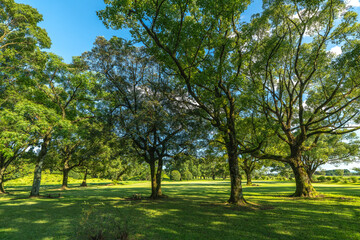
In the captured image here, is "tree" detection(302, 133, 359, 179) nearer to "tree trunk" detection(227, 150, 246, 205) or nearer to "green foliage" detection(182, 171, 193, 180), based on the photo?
"tree trunk" detection(227, 150, 246, 205)

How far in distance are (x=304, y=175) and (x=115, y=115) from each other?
65.0 ft

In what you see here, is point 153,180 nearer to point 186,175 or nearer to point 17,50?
point 17,50

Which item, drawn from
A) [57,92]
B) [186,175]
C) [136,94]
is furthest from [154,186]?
[186,175]

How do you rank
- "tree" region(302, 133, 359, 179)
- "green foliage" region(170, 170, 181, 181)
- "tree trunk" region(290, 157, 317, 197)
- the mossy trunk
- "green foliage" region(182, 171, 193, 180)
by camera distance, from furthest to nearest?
"green foliage" region(182, 171, 193, 180)
"green foliage" region(170, 170, 181, 181)
"tree" region(302, 133, 359, 179)
the mossy trunk
"tree trunk" region(290, 157, 317, 197)

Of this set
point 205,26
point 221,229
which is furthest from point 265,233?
point 205,26

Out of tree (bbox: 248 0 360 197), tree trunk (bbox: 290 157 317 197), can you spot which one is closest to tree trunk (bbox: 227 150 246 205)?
tree (bbox: 248 0 360 197)

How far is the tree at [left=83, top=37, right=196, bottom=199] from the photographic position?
1477 centimetres

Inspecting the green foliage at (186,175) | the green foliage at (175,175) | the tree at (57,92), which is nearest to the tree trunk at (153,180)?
the tree at (57,92)

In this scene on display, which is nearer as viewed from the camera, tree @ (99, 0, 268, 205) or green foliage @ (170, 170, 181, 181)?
tree @ (99, 0, 268, 205)

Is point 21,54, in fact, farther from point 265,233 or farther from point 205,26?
point 265,233

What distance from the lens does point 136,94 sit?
1623 centimetres

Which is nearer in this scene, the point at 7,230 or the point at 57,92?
the point at 7,230

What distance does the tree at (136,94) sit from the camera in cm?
1477

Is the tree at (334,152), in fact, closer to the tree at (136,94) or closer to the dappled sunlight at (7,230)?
the tree at (136,94)
